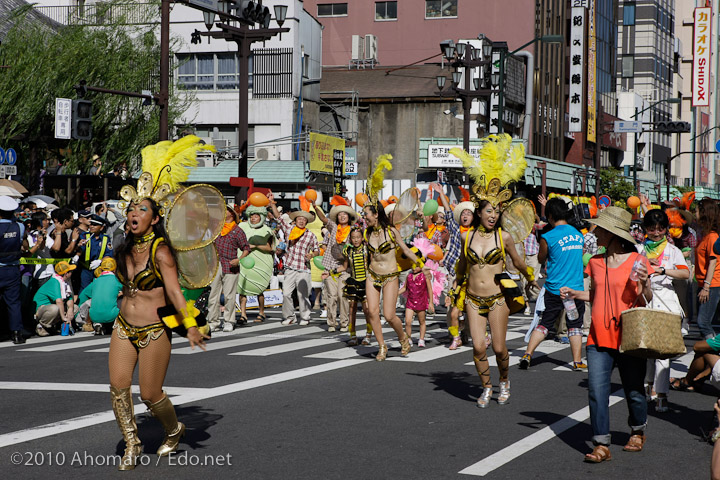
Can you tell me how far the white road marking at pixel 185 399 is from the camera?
24.3 ft

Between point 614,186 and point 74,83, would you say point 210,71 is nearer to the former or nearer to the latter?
point 74,83

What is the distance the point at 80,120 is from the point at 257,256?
260 inches

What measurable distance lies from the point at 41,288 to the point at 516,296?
8.54 metres

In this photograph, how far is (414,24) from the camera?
5872 cm

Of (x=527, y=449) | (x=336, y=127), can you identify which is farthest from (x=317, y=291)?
(x=336, y=127)

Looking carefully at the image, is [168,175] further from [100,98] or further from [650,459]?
[100,98]

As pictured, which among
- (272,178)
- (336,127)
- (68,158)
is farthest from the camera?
(336,127)

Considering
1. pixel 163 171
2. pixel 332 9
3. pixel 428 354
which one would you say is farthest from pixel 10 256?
pixel 332 9

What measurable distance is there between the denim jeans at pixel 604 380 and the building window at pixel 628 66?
308 ft

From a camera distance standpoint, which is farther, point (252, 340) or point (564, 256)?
point (252, 340)

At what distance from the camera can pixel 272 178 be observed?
134 feet

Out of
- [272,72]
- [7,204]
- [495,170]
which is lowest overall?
[7,204]

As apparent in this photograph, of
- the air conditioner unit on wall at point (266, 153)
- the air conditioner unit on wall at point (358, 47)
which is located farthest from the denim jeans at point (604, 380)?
the air conditioner unit on wall at point (358, 47)

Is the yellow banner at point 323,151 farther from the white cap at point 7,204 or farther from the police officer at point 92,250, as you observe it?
the white cap at point 7,204
